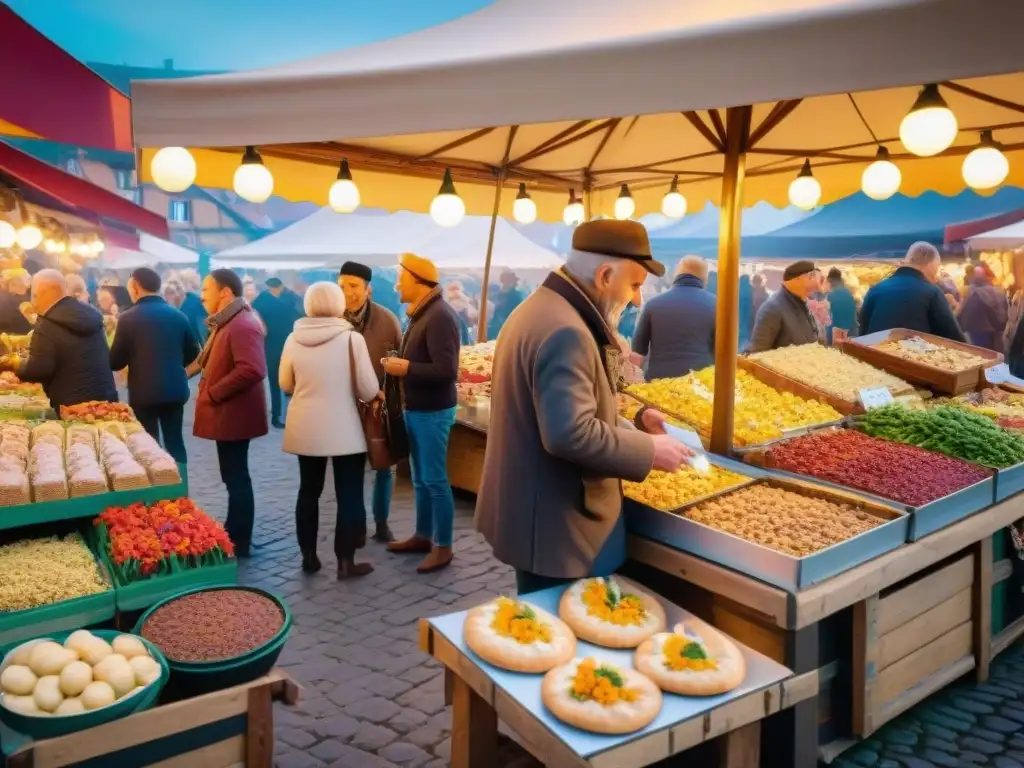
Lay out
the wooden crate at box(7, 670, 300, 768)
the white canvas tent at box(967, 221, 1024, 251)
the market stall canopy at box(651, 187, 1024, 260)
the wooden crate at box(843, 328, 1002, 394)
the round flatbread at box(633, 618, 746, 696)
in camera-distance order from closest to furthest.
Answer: the wooden crate at box(7, 670, 300, 768)
the round flatbread at box(633, 618, 746, 696)
the wooden crate at box(843, 328, 1002, 394)
the white canvas tent at box(967, 221, 1024, 251)
the market stall canopy at box(651, 187, 1024, 260)

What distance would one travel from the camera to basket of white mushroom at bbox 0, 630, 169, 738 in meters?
2.11

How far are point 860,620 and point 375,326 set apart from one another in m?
3.67

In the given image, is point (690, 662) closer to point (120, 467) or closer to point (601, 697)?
point (601, 697)

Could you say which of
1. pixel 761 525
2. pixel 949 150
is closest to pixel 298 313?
pixel 949 150

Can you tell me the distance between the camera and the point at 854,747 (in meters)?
3.18

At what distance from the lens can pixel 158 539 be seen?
2.96m

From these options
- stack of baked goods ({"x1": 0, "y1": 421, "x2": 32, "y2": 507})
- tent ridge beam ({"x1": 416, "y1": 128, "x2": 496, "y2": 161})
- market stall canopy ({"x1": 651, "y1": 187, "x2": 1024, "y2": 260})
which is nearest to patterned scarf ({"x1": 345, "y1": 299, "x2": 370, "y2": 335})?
tent ridge beam ({"x1": 416, "y1": 128, "x2": 496, "y2": 161})

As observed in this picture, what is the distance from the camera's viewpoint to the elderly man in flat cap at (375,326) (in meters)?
5.38

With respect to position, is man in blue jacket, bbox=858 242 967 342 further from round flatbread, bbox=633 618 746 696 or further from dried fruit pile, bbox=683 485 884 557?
round flatbread, bbox=633 618 746 696

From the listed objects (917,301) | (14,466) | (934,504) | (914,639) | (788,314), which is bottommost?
(914,639)

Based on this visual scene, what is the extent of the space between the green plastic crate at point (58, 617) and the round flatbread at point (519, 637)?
128 cm

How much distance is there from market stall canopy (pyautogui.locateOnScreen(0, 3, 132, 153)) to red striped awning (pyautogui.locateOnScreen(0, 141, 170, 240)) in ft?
11.0

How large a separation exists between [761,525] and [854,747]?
1062 millimetres

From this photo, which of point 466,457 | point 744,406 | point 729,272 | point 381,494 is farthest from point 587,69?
point 466,457
